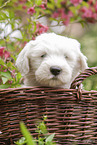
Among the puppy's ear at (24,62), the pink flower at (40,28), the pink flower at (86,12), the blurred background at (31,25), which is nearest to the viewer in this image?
the puppy's ear at (24,62)

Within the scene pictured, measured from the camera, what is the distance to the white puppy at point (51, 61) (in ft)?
4.37

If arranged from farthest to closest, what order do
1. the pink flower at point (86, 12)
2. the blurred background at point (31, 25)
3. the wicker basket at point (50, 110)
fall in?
the pink flower at point (86, 12)
the blurred background at point (31, 25)
the wicker basket at point (50, 110)

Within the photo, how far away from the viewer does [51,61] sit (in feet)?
4.42

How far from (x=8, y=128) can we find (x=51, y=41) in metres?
0.61

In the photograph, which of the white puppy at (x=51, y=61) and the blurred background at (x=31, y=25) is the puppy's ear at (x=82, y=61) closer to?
the white puppy at (x=51, y=61)

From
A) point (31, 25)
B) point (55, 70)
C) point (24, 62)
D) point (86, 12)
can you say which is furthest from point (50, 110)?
point (86, 12)

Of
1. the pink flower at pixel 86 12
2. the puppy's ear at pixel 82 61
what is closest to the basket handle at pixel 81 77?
the puppy's ear at pixel 82 61

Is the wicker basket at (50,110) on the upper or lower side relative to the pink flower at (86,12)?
lower

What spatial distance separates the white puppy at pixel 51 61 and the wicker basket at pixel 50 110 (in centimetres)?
10

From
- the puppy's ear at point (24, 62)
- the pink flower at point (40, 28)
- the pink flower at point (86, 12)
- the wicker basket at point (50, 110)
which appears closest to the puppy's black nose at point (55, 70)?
the wicker basket at point (50, 110)

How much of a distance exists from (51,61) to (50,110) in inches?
11.6

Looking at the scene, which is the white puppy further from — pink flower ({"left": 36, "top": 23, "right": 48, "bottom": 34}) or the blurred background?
pink flower ({"left": 36, "top": 23, "right": 48, "bottom": 34})

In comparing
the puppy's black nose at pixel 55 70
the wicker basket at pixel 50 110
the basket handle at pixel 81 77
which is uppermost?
the puppy's black nose at pixel 55 70

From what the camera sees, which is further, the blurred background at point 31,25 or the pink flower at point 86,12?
the pink flower at point 86,12
